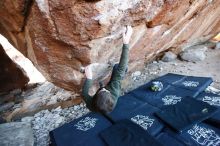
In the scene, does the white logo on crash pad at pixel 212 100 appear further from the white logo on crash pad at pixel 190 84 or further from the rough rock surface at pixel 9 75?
the rough rock surface at pixel 9 75

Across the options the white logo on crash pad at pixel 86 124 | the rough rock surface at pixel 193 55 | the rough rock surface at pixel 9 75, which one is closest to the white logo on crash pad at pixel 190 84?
the white logo on crash pad at pixel 86 124

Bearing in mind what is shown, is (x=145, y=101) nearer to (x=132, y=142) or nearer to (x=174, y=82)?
(x=174, y=82)

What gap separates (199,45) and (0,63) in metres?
4.64

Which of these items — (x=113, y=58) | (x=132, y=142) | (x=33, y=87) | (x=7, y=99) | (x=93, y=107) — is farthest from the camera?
(x=33, y=87)

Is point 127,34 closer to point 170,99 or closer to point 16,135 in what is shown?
point 170,99

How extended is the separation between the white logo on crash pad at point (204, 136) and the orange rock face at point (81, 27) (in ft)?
4.94

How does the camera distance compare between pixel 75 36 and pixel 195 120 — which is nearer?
pixel 195 120

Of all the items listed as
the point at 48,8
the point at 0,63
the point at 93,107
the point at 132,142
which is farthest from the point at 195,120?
the point at 0,63

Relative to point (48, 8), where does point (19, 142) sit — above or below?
below

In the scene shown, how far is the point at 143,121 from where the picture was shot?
297 cm

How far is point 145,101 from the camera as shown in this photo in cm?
A: 348

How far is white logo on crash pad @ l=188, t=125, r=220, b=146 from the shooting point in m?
2.49

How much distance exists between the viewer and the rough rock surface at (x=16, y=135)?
11.0ft

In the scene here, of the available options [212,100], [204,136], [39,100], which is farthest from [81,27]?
[39,100]
